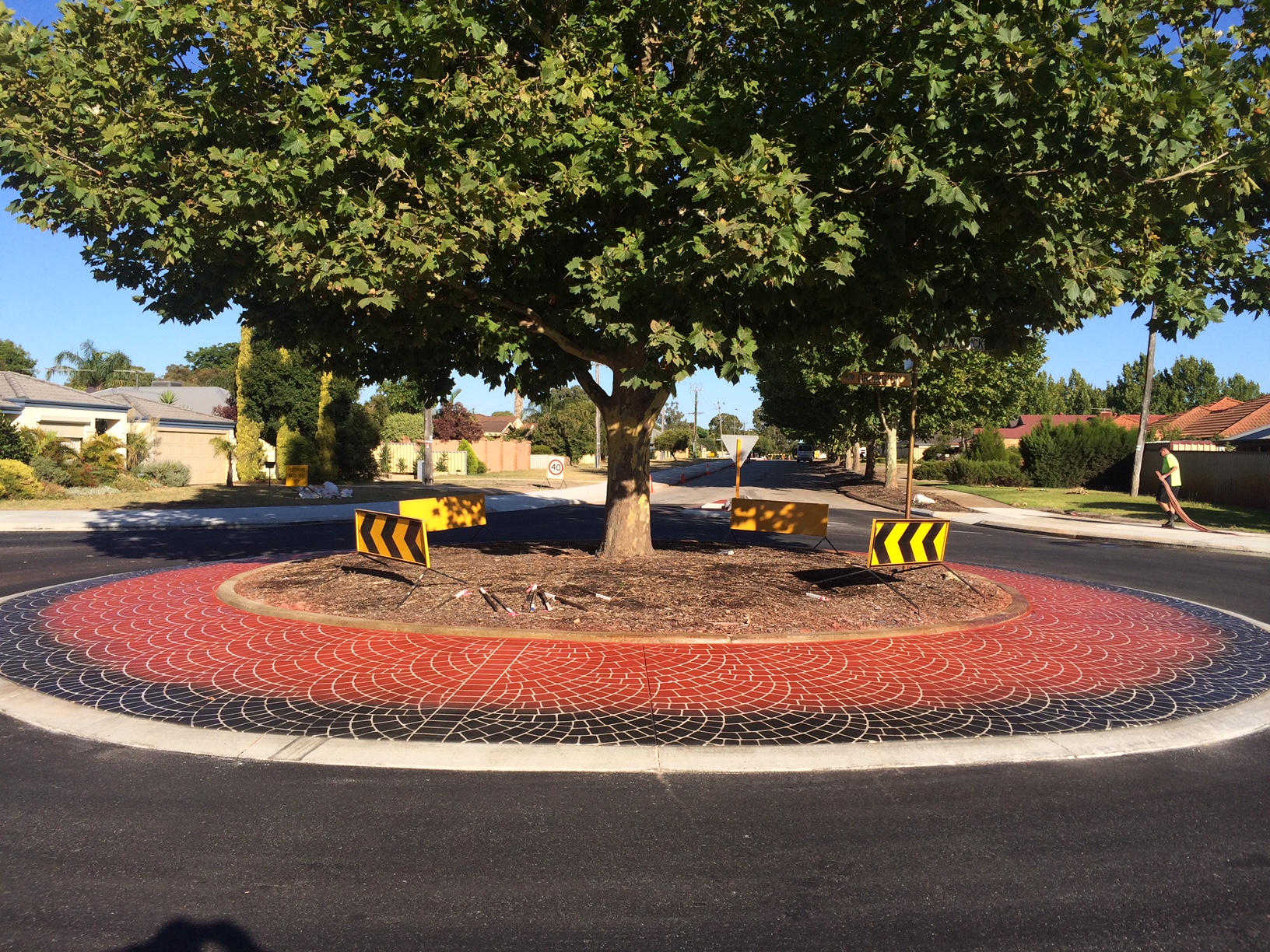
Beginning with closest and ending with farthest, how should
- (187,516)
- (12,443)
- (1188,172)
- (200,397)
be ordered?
1. (1188,172)
2. (187,516)
3. (12,443)
4. (200,397)

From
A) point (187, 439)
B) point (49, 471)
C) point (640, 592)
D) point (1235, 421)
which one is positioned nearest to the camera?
point (640, 592)

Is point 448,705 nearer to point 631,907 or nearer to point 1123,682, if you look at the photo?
point 631,907

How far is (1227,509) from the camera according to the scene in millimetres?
25281

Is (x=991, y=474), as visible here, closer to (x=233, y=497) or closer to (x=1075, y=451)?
(x=1075, y=451)

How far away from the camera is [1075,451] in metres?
37.5

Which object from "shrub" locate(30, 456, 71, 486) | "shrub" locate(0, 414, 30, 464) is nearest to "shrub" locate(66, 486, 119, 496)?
"shrub" locate(30, 456, 71, 486)

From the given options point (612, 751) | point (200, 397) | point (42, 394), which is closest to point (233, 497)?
point (42, 394)

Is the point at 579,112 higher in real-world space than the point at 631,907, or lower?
higher

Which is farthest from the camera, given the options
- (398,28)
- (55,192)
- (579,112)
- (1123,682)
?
(55,192)

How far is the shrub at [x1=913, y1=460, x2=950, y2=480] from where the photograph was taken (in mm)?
43625

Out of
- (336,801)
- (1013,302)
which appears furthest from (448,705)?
(1013,302)

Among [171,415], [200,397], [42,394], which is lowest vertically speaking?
[171,415]

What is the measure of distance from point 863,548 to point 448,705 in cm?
1076

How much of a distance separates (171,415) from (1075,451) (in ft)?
132
